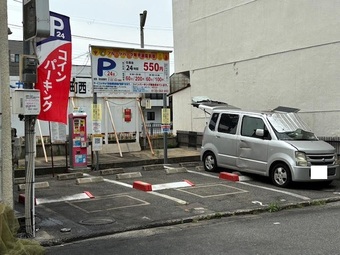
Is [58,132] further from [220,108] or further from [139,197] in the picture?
[139,197]

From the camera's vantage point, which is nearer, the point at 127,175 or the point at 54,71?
the point at 54,71

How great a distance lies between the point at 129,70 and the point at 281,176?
5801 mm

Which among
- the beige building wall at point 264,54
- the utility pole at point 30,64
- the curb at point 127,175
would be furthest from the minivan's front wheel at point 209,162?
the utility pole at point 30,64

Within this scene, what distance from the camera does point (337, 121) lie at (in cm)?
1208

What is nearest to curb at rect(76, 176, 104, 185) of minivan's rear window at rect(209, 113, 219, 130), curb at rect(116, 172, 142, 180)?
curb at rect(116, 172, 142, 180)

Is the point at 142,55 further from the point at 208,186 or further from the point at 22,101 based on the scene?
the point at 22,101

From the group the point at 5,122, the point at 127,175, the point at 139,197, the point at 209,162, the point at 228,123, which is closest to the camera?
the point at 5,122

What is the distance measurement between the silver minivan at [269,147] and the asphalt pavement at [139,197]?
1.22 feet

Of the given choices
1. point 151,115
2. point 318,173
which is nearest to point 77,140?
point 318,173

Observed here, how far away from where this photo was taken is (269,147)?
33.6 feet

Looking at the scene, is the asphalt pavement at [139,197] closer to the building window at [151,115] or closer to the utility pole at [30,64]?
the utility pole at [30,64]

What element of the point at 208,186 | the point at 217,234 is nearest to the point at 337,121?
the point at 208,186

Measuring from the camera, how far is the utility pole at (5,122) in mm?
5836

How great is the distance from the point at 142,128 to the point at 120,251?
423 inches
